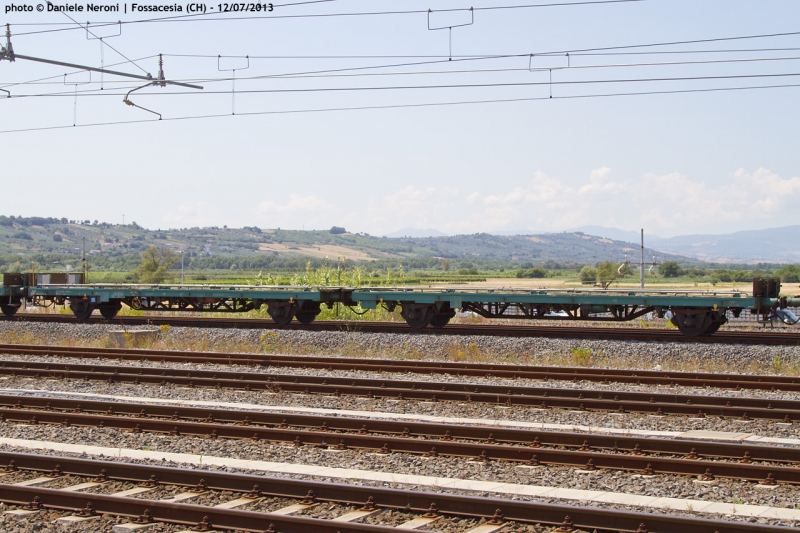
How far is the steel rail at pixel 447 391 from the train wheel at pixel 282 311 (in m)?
9.03

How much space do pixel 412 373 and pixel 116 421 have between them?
21.5 ft

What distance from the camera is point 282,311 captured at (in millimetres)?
25047

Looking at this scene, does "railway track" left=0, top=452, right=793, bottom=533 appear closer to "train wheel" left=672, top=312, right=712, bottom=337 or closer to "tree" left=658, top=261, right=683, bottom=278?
"train wheel" left=672, top=312, right=712, bottom=337

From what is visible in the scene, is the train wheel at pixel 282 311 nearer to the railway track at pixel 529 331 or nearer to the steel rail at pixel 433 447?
the railway track at pixel 529 331

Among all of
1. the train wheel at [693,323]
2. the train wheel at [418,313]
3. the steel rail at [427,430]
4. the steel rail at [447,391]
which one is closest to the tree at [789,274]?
the train wheel at [693,323]

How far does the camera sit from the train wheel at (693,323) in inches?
798

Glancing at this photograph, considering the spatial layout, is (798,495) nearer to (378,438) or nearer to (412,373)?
(378,438)

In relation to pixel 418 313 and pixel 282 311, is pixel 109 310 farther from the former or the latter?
pixel 418 313

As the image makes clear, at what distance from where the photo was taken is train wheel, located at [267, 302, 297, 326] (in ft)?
81.7

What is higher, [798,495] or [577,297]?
[577,297]

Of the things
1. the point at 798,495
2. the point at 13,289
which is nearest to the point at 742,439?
the point at 798,495

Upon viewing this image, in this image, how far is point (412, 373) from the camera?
1567cm

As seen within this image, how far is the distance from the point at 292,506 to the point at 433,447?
7.96ft

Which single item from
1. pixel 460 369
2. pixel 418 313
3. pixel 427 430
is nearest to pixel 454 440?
pixel 427 430
